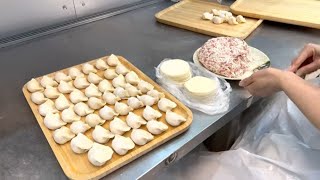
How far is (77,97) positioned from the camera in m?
0.69

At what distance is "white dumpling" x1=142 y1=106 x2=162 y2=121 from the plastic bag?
9cm

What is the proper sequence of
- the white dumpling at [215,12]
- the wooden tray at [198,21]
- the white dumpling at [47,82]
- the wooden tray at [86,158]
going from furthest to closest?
the white dumpling at [215,12], the wooden tray at [198,21], the white dumpling at [47,82], the wooden tray at [86,158]

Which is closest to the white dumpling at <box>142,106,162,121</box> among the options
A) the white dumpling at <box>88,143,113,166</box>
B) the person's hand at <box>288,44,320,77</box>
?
the white dumpling at <box>88,143,113,166</box>

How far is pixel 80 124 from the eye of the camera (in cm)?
61

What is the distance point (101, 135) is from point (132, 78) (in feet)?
0.71

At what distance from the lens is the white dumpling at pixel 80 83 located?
2.42 feet

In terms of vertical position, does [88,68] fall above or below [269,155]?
above

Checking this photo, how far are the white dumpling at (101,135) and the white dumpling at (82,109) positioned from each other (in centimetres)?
7

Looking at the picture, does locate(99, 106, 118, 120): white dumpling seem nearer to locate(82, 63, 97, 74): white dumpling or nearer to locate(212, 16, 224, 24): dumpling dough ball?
locate(82, 63, 97, 74): white dumpling

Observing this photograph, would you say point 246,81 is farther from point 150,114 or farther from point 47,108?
point 47,108

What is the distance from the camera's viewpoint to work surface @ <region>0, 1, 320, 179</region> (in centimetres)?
57

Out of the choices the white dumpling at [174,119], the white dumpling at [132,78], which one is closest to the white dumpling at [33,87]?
the white dumpling at [132,78]

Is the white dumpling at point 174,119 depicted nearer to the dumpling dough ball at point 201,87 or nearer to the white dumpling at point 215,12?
the dumpling dough ball at point 201,87

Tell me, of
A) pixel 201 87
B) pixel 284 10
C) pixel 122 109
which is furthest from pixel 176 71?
pixel 284 10
